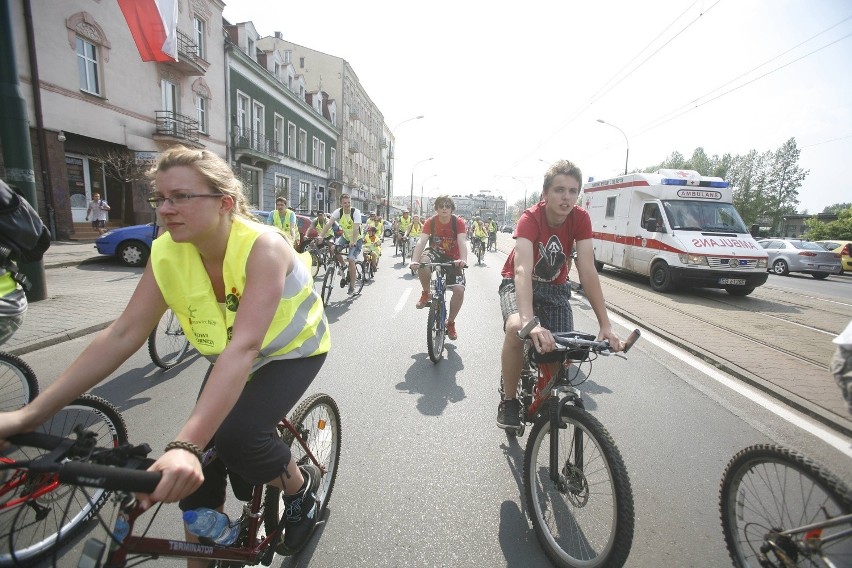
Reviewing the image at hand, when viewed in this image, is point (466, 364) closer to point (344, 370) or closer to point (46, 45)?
point (344, 370)

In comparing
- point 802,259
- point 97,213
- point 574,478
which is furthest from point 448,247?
point 802,259

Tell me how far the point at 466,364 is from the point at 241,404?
12.1ft

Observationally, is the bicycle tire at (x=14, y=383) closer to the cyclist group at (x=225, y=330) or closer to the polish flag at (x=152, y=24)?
the cyclist group at (x=225, y=330)

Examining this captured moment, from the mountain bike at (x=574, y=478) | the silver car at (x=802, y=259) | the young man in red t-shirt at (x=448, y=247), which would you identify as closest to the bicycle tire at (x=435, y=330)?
the young man in red t-shirt at (x=448, y=247)

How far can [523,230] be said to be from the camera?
9.53ft

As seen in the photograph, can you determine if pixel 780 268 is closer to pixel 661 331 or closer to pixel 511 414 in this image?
pixel 661 331

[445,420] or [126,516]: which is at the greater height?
[126,516]

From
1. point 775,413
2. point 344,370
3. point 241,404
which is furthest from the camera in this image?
point 344,370

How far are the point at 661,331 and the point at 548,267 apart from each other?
470 cm

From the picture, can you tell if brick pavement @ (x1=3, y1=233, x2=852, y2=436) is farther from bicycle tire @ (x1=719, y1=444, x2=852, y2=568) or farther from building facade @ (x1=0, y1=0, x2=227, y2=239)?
building facade @ (x1=0, y1=0, x2=227, y2=239)

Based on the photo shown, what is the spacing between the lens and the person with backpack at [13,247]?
7.48 ft

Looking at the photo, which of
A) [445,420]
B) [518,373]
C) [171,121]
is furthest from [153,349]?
[171,121]

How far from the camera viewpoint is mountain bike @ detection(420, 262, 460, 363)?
196 inches

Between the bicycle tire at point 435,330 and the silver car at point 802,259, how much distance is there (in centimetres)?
2087
